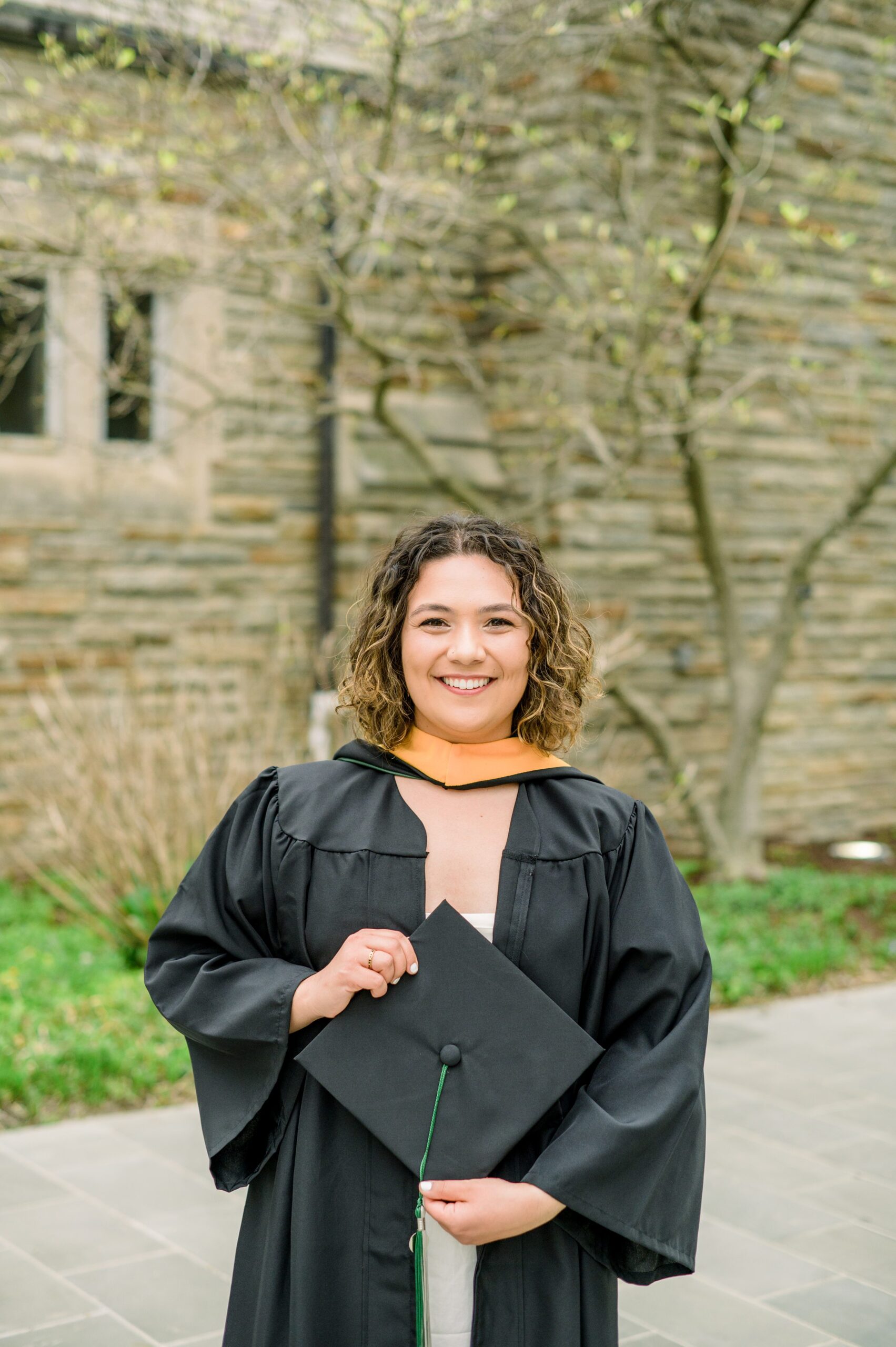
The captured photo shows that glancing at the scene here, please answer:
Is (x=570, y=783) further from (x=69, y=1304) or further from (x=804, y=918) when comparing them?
(x=804, y=918)

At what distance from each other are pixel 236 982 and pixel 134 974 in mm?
3741

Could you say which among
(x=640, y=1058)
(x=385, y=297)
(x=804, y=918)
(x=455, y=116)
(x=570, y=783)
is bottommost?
(x=804, y=918)

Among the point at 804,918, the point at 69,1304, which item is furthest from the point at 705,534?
the point at 69,1304

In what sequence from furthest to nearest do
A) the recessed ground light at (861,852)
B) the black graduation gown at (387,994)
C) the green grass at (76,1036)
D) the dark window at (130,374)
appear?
the recessed ground light at (861,852) → the dark window at (130,374) → the green grass at (76,1036) → the black graduation gown at (387,994)

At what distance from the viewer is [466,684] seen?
1946 millimetres

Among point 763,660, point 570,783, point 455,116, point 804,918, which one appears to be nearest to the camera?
point 570,783

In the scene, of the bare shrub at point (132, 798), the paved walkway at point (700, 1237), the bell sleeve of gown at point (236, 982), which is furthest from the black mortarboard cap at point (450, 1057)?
the bare shrub at point (132, 798)

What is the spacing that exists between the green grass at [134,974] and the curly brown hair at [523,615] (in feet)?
9.14

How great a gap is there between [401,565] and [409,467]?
571 cm

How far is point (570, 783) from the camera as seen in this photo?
201 cm

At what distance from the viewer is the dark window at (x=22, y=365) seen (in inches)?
272

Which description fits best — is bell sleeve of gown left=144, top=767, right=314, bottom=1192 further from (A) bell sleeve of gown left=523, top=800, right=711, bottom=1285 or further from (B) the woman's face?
(A) bell sleeve of gown left=523, top=800, right=711, bottom=1285

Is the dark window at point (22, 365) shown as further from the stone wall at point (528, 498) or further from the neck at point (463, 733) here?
the neck at point (463, 733)

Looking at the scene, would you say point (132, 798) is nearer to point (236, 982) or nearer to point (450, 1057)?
point (236, 982)
